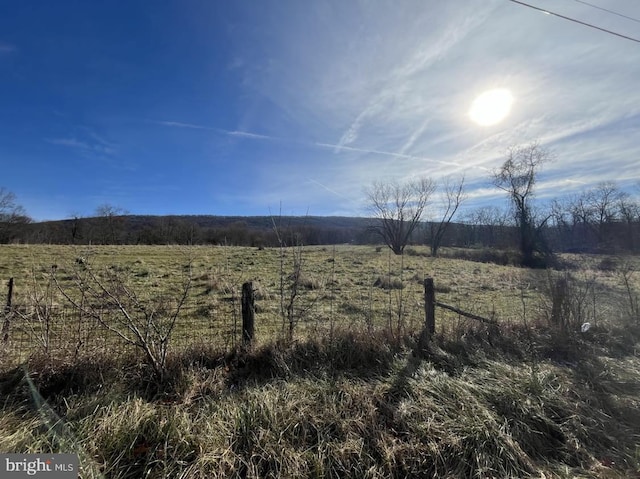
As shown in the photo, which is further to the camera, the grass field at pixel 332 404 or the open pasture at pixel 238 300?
the open pasture at pixel 238 300

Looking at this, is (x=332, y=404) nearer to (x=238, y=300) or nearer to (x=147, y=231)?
(x=238, y=300)

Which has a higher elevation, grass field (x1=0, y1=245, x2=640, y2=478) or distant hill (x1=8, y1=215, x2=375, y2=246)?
distant hill (x1=8, y1=215, x2=375, y2=246)

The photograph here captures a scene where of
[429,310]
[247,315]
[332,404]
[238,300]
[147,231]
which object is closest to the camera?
[332,404]

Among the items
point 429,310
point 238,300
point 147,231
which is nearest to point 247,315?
point 429,310

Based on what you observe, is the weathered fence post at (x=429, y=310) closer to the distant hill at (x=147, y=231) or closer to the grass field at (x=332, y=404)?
the grass field at (x=332, y=404)

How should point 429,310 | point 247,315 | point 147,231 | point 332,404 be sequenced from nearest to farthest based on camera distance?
point 332,404, point 247,315, point 429,310, point 147,231

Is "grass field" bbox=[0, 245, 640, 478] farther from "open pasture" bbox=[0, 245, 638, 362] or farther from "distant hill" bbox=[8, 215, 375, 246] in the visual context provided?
"distant hill" bbox=[8, 215, 375, 246]

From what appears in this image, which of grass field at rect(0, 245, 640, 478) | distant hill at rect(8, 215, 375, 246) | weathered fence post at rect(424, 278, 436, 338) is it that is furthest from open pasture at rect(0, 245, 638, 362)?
distant hill at rect(8, 215, 375, 246)

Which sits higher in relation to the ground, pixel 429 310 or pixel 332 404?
pixel 429 310

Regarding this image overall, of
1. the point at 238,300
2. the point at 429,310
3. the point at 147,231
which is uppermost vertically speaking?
the point at 147,231

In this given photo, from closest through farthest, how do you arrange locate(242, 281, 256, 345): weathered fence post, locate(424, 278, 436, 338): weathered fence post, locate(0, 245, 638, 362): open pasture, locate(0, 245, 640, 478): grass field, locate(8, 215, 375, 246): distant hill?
locate(0, 245, 640, 478): grass field → locate(0, 245, 638, 362): open pasture → locate(242, 281, 256, 345): weathered fence post → locate(424, 278, 436, 338): weathered fence post → locate(8, 215, 375, 246): distant hill

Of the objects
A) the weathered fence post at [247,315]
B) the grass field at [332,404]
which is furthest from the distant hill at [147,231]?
the grass field at [332,404]

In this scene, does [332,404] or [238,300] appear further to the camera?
[238,300]

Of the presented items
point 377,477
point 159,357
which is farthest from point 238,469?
point 159,357
